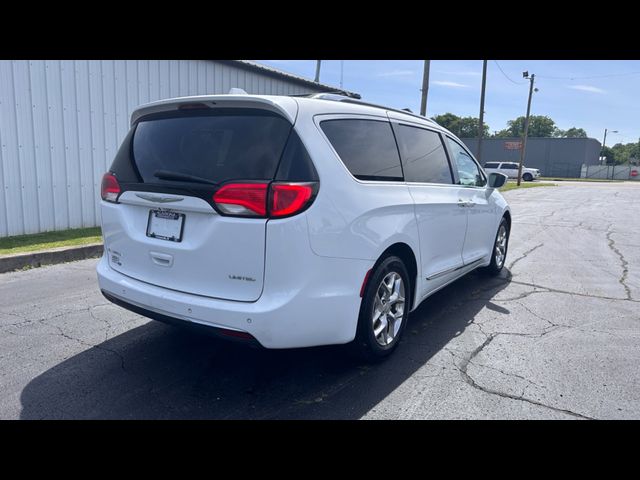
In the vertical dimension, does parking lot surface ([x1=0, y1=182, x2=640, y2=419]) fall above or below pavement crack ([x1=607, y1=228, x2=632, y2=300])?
below

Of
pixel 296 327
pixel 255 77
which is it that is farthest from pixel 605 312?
pixel 255 77

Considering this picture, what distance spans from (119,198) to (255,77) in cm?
942

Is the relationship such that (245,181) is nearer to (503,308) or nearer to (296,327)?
(296,327)

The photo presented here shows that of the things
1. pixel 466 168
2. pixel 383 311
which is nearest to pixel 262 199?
pixel 383 311

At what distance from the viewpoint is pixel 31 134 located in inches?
311

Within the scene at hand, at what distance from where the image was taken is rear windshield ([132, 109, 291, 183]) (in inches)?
109

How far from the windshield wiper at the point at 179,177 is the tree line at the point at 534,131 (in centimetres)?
10069

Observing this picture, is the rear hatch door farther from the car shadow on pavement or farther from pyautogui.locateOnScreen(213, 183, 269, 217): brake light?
the car shadow on pavement

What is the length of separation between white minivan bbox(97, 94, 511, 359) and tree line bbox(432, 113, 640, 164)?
100 m

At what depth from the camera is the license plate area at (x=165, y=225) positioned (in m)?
2.92

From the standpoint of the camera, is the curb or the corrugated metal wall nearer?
the curb

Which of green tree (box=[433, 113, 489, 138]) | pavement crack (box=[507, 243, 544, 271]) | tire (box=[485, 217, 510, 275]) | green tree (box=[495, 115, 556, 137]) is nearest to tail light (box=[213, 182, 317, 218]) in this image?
tire (box=[485, 217, 510, 275])

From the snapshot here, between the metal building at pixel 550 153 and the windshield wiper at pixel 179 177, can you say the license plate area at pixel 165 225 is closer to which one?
the windshield wiper at pixel 179 177

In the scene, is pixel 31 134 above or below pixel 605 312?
above
